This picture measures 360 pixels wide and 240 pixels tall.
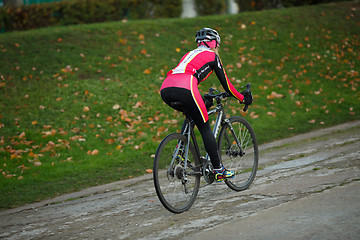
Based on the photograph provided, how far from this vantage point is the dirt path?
15.1 feet

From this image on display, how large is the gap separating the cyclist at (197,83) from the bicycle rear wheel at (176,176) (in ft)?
0.74

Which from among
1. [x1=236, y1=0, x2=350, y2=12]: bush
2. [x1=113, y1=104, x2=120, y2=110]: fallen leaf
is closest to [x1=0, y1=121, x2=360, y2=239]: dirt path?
[x1=113, y1=104, x2=120, y2=110]: fallen leaf

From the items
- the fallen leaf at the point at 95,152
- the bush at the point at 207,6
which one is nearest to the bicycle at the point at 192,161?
the fallen leaf at the point at 95,152

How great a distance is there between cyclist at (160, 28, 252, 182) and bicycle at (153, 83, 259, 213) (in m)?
0.09

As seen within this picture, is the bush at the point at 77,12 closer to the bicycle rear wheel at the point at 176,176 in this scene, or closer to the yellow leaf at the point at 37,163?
the yellow leaf at the point at 37,163

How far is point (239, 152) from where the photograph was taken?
594 centimetres

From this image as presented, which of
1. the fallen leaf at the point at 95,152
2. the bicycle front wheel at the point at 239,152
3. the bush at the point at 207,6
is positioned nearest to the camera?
the bicycle front wheel at the point at 239,152

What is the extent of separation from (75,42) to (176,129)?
4.87 meters

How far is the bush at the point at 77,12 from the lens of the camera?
1457 cm

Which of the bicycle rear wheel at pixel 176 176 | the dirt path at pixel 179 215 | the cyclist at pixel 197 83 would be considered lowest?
the dirt path at pixel 179 215

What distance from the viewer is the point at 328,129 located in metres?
9.50

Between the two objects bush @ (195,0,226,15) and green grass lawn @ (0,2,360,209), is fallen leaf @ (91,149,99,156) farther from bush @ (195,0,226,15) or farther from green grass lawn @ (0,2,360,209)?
bush @ (195,0,226,15)

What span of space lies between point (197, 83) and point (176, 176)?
97 cm

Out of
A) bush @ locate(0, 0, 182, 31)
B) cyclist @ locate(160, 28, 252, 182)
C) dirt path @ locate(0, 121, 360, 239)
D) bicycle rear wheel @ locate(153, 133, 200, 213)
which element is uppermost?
bush @ locate(0, 0, 182, 31)
